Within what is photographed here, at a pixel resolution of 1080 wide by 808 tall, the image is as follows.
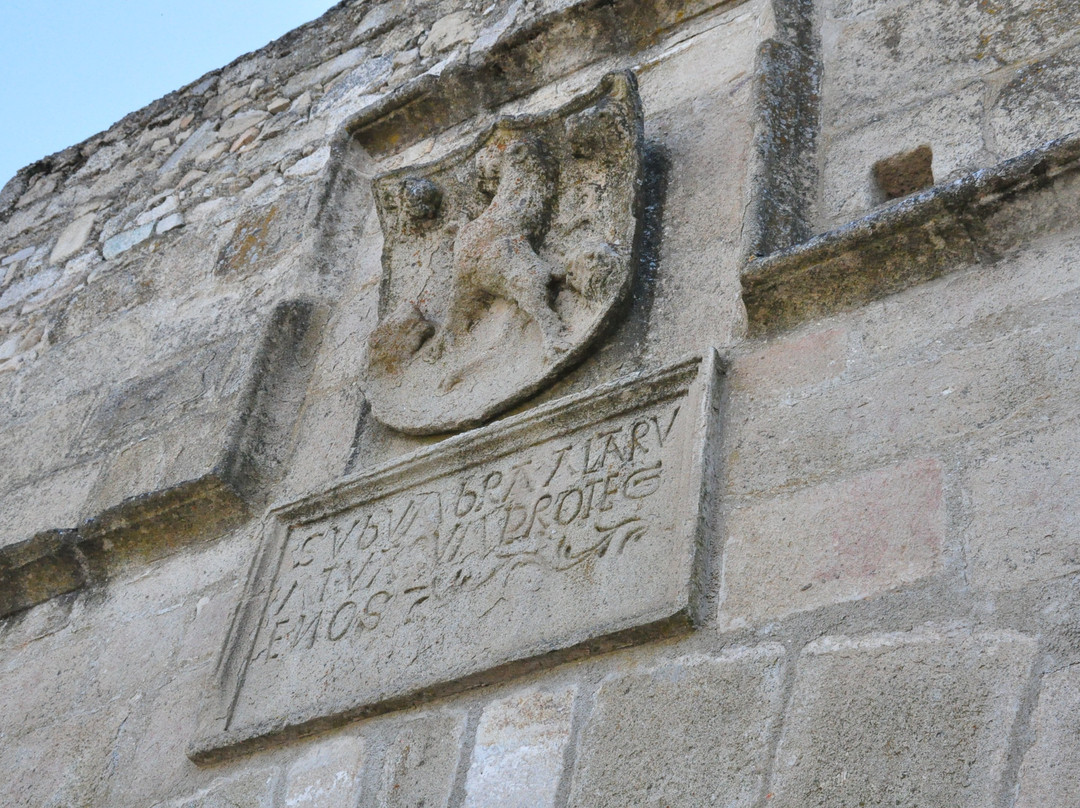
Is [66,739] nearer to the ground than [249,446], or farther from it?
nearer to the ground

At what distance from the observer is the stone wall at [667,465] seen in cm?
195

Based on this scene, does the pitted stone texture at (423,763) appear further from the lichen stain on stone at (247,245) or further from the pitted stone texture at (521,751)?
the lichen stain on stone at (247,245)

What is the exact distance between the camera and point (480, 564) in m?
2.51

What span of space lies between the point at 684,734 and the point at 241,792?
0.96 metres

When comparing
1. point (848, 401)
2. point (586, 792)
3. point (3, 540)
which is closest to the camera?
point (586, 792)

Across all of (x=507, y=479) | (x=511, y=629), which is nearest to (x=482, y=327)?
(x=507, y=479)

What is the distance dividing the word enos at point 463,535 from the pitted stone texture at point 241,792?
0.25 meters

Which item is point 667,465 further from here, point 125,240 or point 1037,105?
point 125,240

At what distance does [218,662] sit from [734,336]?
4.05 ft

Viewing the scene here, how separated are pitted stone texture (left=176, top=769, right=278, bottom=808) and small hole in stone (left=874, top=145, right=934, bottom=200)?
5.71ft

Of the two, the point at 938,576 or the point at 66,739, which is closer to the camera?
the point at 938,576

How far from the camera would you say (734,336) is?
2.63 m

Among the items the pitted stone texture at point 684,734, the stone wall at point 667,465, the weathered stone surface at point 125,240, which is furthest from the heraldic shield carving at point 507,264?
the weathered stone surface at point 125,240

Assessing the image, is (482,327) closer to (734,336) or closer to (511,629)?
(734,336)
